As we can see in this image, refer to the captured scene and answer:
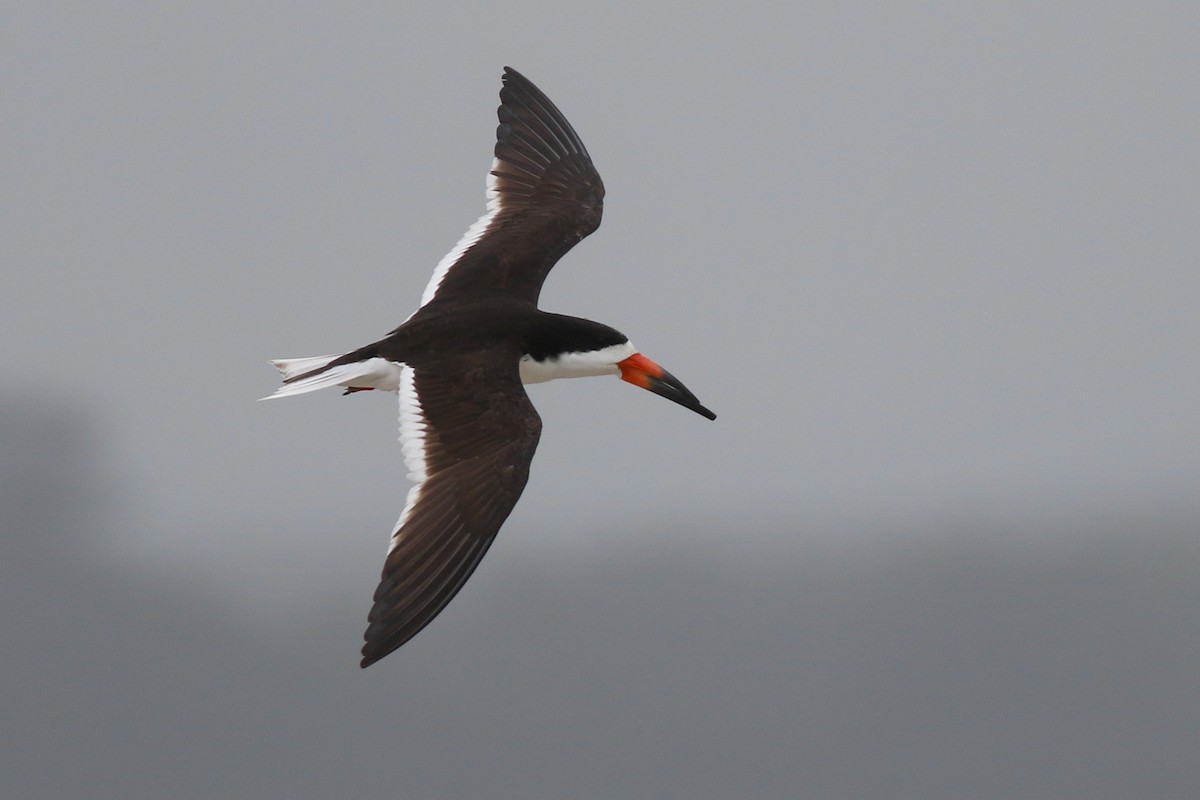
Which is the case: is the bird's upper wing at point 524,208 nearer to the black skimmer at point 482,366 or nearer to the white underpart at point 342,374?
the black skimmer at point 482,366

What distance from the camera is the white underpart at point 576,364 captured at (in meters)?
11.1

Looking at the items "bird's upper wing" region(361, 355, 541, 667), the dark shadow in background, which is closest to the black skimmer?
"bird's upper wing" region(361, 355, 541, 667)

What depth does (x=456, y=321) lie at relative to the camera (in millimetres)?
10875

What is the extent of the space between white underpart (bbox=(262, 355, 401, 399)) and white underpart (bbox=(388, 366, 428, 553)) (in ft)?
0.60

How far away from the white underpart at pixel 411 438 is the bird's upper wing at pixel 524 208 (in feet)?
4.52

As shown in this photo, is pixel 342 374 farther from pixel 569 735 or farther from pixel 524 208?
pixel 569 735

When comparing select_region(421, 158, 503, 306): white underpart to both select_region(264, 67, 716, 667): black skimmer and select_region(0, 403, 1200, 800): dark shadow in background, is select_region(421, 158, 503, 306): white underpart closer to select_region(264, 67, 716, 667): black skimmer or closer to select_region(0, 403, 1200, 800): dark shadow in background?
select_region(264, 67, 716, 667): black skimmer

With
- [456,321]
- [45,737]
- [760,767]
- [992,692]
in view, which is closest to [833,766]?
[760,767]

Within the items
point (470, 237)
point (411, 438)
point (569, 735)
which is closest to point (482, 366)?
point (411, 438)

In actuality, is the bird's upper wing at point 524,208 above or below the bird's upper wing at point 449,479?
above

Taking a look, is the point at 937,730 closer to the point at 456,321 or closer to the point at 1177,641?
the point at 1177,641

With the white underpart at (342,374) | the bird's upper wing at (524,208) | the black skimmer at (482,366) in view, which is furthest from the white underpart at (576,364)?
the white underpart at (342,374)

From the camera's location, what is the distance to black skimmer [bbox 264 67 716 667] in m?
9.32

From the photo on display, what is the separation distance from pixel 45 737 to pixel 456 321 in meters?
183
